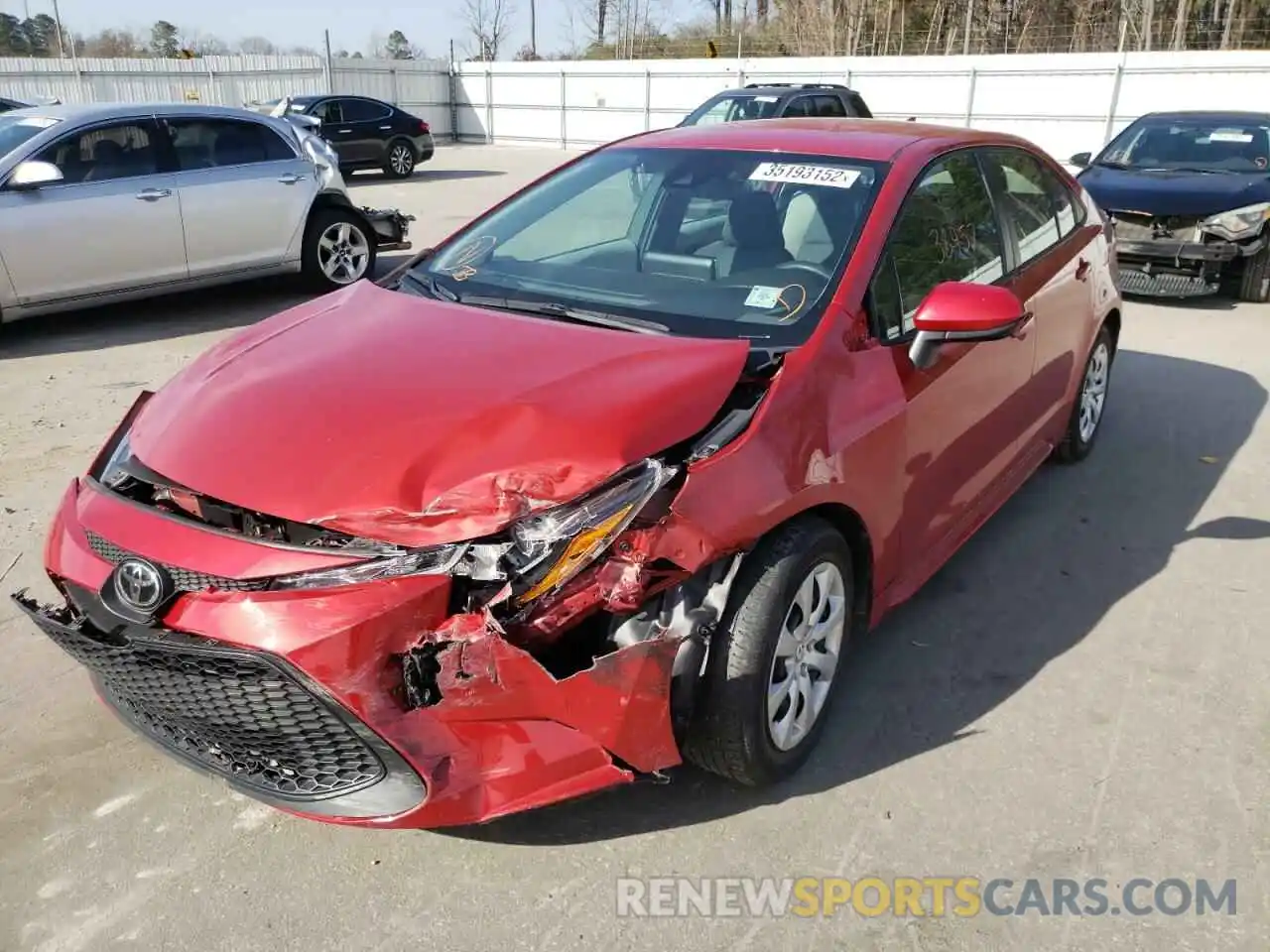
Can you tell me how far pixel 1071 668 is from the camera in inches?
139

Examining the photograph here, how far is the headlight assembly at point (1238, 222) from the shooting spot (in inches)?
343

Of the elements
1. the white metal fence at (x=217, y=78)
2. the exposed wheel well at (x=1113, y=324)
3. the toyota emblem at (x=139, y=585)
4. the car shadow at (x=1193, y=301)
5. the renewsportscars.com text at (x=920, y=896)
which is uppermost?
the white metal fence at (x=217, y=78)

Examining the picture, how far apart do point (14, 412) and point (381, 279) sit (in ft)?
11.3

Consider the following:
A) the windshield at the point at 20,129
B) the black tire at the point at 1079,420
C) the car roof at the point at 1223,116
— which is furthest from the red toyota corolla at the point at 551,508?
the car roof at the point at 1223,116

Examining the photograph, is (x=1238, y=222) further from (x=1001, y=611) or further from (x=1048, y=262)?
(x=1001, y=611)

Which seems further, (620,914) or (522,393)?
(522,393)

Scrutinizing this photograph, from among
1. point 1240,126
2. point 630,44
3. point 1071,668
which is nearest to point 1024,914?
point 1071,668

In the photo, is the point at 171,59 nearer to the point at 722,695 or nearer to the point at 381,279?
the point at 381,279

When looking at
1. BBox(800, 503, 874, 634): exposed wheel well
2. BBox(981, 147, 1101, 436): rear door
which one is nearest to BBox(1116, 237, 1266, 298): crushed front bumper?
BBox(981, 147, 1101, 436): rear door

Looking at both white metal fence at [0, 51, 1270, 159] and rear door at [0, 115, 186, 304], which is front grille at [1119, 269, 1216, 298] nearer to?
rear door at [0, 115, 186, 304]

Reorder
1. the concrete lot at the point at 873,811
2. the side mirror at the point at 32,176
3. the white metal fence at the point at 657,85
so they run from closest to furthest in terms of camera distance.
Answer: the concrete lot at the point at 873,811 < the side mirror at the point at 32,176 < the white metal fence at the point at 657,85

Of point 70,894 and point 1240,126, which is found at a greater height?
point 1240,126

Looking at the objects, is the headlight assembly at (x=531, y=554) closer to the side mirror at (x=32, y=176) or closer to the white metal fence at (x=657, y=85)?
the side mirror at (x=32, y=176)

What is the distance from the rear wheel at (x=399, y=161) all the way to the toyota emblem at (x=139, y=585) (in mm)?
19161
